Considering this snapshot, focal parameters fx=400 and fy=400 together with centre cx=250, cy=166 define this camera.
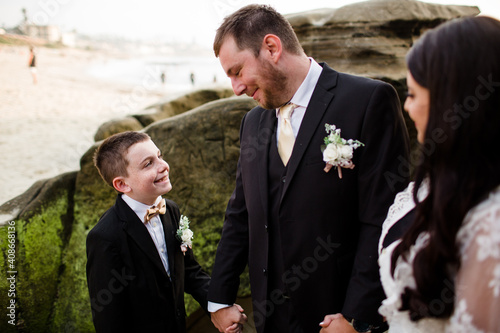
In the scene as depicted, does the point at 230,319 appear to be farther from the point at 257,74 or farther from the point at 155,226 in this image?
the point at 257,74

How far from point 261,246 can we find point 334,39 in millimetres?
3836

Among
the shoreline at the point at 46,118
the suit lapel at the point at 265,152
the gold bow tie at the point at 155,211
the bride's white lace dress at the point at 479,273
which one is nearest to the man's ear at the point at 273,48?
the suit lapel at the point at 265,152

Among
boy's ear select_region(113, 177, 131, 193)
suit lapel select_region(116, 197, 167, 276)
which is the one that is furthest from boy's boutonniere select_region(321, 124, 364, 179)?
boy's ear select_region(113, 177, 131, 193)

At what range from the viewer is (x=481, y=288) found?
3.32 feet

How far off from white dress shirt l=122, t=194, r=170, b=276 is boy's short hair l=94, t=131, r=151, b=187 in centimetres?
15

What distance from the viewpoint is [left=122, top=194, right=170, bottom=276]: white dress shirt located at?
2.38 meters

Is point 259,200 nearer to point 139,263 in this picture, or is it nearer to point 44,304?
point 139,263

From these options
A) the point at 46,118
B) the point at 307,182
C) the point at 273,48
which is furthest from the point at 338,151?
the point at 46,118

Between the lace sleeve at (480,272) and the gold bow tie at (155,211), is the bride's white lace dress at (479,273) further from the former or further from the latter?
the gold bow tie at (155,211)

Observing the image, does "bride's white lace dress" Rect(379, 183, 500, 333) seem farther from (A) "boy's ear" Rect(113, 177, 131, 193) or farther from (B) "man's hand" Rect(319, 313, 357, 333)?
(A) "boy's ear" Rect(113, 177, 131, 193)

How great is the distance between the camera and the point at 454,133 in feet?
3.69

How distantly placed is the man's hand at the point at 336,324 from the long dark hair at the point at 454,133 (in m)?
0.64

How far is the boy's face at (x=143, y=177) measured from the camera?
2.36 m

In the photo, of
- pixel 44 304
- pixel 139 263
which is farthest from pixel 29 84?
pixel 139 263
